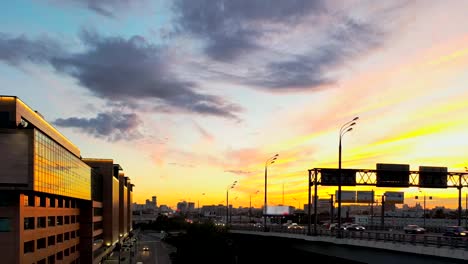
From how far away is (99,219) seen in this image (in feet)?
373

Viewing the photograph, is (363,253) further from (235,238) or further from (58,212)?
(235,238)

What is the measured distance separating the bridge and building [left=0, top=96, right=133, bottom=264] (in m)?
31.4

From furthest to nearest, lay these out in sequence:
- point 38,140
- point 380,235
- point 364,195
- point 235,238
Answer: point 364,195 < point 235,238 < point 38,140 < point 380,235

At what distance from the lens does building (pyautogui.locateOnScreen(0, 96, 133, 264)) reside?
164 ft

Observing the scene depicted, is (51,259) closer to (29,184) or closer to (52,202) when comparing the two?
(52,202)

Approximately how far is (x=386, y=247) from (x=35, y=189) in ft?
108

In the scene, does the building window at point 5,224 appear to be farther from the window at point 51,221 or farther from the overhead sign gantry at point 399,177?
the overhead sign gantry at point 399,177

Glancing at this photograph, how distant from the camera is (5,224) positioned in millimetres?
50062

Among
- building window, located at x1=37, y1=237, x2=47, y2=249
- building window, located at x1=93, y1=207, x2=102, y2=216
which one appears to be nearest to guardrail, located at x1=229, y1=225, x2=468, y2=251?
building window, located at x1=37, y1=237, x2=47, y2=249

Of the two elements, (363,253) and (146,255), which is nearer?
(363,253)

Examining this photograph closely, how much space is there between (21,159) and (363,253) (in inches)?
1324

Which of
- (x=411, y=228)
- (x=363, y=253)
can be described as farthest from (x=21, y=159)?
(x=411, y=228)

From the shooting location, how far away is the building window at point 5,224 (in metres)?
49.8

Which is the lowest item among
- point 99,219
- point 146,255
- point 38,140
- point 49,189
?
point 146,255
